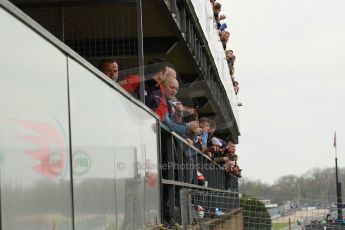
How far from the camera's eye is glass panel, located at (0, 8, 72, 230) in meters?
3.19

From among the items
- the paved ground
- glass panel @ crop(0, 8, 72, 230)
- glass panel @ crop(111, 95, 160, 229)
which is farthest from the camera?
the paved ground

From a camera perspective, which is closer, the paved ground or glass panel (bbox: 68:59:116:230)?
glass panel (bbox: 68:59:116:230)

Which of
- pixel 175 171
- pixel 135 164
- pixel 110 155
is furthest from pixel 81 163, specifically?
pixel 175 171

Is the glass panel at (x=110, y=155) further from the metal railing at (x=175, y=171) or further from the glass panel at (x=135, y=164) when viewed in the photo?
the metal railing at (x=175, y=171)

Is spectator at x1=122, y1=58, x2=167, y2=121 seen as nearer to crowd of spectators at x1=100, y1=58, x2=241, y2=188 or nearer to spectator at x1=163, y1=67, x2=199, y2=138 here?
crowd of spectators at x1=100, y1=58, x2=241, y2=188

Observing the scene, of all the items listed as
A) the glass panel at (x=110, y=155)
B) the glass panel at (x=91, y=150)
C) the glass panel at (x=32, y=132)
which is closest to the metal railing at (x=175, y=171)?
the glass panel at (x=110, y=155)

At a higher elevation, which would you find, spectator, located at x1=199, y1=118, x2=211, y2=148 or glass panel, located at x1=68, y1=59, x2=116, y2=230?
spectator, located at x1=199, y1=118, x2=211, y2=148

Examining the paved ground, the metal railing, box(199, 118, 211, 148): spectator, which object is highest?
box(199, 118, 211, 148): spectator

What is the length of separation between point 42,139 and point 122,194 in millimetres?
2290

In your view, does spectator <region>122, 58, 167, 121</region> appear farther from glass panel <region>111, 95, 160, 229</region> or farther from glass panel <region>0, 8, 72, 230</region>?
glass panel <region>0, 8, 72, 230</region>

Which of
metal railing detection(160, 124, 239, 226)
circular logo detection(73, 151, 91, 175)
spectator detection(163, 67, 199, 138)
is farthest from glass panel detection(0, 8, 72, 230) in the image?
spectator detection(163, 67, 199, 138)

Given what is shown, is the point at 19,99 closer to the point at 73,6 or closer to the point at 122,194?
the point at 122,194

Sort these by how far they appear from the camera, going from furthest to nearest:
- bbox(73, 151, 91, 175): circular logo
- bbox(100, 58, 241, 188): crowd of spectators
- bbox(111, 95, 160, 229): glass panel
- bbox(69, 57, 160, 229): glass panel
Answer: bbox(100, 58, 241, 188): crowd of spectators → bbox(111, 95, 160, 229): glass panel → bbox(69, 57, 160, 229): glass panel → bbox(73, 151, 91, 175): circular logo

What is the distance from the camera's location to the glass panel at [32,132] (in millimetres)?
3193
